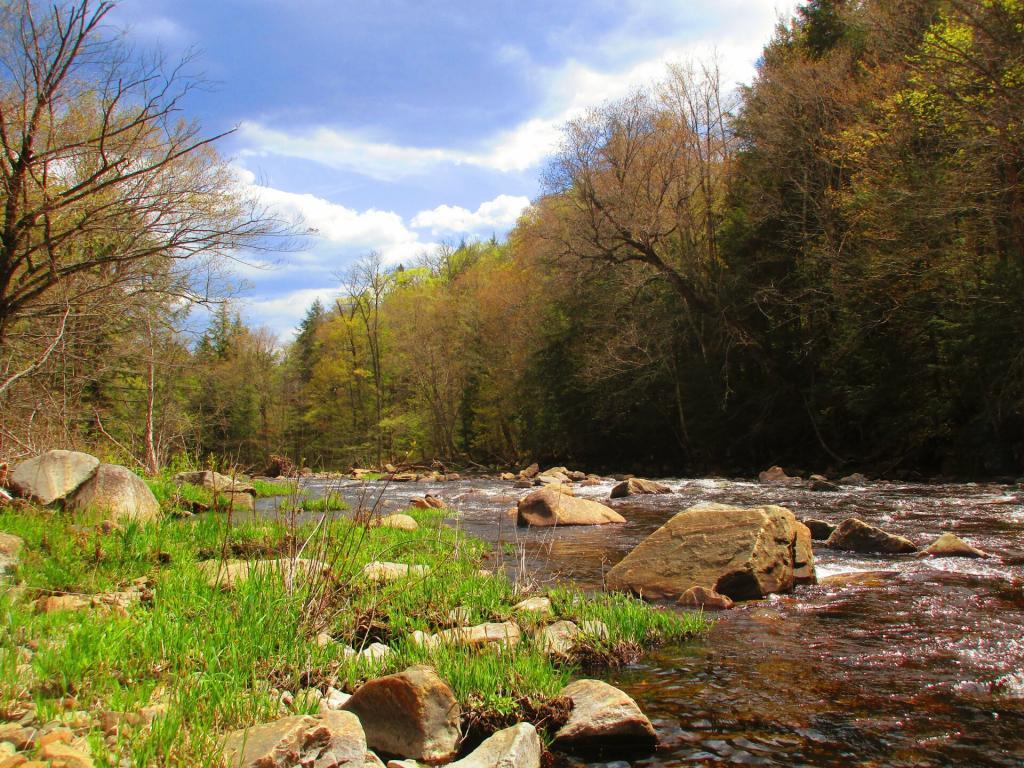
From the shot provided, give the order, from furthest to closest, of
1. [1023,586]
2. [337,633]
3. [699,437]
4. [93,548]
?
[699,437], [1023,586], [93,548], [337,633]

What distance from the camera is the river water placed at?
11.4ft

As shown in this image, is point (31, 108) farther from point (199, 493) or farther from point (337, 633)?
point (337, 633)

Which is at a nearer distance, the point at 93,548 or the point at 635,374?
Answer: the point at 93,548

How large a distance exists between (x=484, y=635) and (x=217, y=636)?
5.44ft

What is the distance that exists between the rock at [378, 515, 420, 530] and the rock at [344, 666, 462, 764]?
6.09 meters

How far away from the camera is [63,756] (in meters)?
2.27

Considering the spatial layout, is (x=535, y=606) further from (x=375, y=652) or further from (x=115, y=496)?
(x=115, y=496)

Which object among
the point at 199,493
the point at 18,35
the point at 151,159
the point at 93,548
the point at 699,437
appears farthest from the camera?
the point at 699,437

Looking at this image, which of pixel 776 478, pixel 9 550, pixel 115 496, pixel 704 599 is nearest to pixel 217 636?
pixel 9 550

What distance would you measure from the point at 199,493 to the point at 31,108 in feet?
19.8

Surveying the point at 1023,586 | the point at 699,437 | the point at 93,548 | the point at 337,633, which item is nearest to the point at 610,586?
the point at 337,633

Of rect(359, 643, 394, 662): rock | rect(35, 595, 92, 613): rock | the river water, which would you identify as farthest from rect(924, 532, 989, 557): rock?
rect(35, 595, 92, 613): rock

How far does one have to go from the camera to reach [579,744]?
140 inches

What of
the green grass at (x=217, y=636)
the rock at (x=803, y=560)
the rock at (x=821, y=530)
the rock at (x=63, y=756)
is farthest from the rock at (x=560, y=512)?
the rock at (x=63, y=756)
